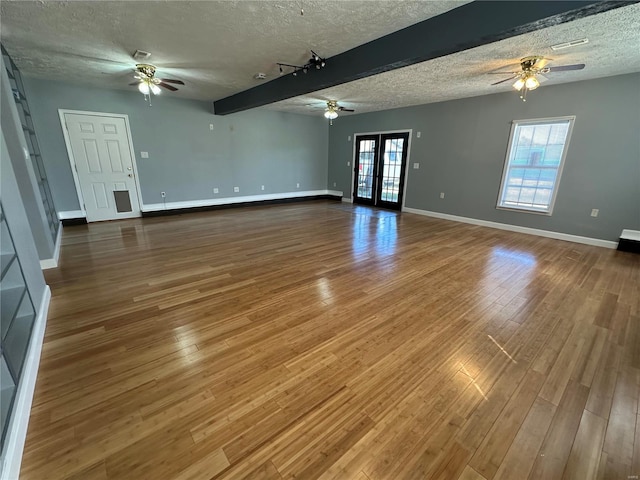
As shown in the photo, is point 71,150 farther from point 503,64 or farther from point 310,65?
point 503,64

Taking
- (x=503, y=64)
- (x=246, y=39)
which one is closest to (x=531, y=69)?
(x=503, y=64)

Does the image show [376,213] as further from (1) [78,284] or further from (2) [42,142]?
(2) [42,142]

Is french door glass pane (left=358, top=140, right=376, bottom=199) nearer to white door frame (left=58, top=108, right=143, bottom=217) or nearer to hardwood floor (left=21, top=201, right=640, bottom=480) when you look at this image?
hardwood floor (left=21, top=201, right=640, bottom=480)

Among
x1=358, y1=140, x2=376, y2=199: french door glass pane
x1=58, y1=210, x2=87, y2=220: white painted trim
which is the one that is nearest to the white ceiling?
x1=58, y1=210, x2=87, y2=220: white painted trim

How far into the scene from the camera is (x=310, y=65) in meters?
3.65

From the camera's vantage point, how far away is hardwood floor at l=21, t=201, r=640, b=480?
1263 millimetres

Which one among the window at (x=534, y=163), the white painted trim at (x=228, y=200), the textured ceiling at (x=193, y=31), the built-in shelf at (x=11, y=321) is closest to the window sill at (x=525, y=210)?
the window at (x=534, y=163)

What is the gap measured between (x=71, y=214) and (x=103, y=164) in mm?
1145

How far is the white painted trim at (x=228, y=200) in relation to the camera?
6.19 meters

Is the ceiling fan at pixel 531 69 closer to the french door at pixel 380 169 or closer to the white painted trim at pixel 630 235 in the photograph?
the white painted trim at pixel 630 235

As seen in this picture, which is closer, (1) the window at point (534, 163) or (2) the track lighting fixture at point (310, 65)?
(2) the track lighting fixture at point (310, 65)

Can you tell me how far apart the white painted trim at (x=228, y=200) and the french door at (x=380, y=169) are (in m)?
0.98

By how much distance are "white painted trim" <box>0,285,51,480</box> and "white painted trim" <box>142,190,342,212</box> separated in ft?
15.2

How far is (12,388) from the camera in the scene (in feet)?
4.37
